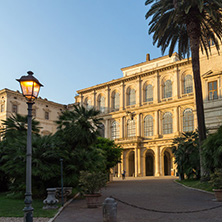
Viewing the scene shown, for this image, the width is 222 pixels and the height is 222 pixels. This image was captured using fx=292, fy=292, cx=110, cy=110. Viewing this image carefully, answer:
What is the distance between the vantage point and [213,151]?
1803 cm

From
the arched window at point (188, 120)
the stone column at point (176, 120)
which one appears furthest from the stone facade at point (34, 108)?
the arched window at point (188, 120)

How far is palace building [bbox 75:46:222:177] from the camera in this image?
46.1 m

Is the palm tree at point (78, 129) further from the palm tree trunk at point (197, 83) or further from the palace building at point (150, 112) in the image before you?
the palace building at point (150, 112)

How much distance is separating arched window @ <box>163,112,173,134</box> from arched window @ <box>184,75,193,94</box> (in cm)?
468

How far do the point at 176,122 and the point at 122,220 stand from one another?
37.5 metres

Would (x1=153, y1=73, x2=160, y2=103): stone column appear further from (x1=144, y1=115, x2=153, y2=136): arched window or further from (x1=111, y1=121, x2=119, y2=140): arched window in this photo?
(x1=111, y1=121, x2=119, y2=140): arched window

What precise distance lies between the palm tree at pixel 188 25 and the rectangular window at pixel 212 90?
388 inches

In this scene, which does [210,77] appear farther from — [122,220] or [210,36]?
[122,220]

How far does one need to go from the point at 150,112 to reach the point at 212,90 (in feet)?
59.7

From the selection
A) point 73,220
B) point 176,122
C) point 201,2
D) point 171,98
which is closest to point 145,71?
point 171,98

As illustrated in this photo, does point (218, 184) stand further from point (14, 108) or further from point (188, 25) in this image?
point (14, 108)

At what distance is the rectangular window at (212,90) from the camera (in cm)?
3161

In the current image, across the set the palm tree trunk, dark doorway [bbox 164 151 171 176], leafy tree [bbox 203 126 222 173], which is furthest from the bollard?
dark doorway [bbox 164 151 171 176]

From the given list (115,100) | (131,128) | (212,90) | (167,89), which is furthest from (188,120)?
(115,100)
